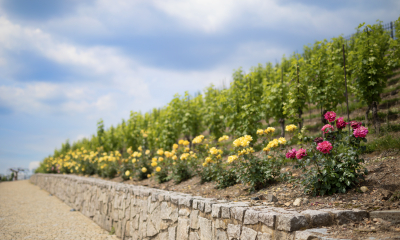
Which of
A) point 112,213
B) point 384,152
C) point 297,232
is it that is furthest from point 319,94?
point 112,213

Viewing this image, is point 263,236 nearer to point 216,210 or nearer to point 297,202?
point 216,210

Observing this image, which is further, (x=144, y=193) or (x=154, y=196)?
(x=144, y=193)

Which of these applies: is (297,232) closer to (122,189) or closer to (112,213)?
(122,189)

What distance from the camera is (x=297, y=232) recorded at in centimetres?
220

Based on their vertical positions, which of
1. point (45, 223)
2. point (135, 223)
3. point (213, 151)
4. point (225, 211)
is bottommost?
point (45, 223)

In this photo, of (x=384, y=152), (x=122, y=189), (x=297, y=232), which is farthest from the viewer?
(x=122, y=189)

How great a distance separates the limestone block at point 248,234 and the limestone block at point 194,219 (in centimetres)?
86

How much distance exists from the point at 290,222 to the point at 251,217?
18.2 inches

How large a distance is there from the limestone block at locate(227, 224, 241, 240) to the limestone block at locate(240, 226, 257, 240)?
0.20 feet

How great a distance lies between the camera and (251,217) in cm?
261

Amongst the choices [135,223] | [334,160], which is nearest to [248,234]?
[334,160]

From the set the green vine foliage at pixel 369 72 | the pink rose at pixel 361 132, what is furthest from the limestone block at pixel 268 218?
the green vine foliage at pixel 369 72

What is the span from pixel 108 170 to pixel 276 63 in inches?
687

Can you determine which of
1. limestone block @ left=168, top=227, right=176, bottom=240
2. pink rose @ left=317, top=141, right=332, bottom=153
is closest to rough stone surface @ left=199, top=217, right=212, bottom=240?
limestone block @ left=168, top=227, right=176, bottom=240
